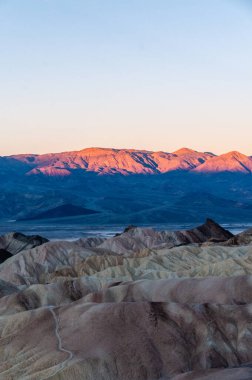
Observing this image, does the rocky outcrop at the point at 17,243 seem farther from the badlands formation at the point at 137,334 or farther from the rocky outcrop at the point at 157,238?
the badlands formation at the point at 137,334

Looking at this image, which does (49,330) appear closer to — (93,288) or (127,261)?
(93,288)

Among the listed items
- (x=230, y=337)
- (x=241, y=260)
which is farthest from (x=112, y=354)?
(x=241, y=260)

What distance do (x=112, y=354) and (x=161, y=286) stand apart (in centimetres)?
1757

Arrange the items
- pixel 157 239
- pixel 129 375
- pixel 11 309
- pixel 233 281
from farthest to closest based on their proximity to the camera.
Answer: pixel 157 239, pixel 11 309, pixel 233 281, pixel 129 375

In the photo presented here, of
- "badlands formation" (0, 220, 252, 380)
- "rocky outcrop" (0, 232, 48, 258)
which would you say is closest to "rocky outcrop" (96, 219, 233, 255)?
"rocky outcrop" (0, 232, 48, 258)

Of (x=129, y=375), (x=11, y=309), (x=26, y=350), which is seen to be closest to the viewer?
(x=129, y=375)

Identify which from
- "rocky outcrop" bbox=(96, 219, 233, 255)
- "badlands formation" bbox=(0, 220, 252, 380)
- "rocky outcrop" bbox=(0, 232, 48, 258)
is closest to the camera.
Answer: "badlands formation" bbox=(0, 220, 252, 380)

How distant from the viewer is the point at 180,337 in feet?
149

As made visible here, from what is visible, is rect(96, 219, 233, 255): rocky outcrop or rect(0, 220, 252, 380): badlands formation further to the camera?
rect(96, 219, 233, 255): rocky outcrop

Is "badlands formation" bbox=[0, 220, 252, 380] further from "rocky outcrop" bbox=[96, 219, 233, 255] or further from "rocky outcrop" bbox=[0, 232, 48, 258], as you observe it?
"rocky outcrop" bbox=[96, 219, 233, 255]

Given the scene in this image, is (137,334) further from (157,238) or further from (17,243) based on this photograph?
(157,238)

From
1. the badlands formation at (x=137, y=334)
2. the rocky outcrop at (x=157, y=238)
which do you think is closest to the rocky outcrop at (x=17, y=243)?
the rocky outcrop at (x=157, y=238)

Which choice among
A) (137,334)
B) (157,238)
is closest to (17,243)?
(157,238)

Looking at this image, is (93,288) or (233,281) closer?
(233,281)
